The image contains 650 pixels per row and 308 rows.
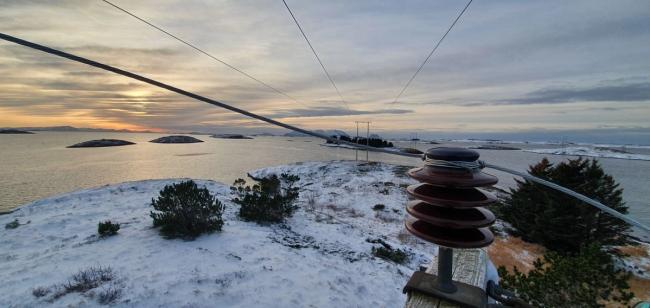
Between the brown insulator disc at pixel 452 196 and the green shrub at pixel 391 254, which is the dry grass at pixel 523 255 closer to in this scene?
the green shrub at pixel 391 254

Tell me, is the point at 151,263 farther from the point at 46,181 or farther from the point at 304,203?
the point at 46,181

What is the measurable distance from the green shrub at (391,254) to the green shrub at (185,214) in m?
5.66

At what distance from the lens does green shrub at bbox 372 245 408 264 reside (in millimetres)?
9695

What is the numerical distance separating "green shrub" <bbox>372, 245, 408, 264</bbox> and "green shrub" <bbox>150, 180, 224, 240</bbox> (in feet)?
18.6

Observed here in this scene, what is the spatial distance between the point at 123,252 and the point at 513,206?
1870 centimetres

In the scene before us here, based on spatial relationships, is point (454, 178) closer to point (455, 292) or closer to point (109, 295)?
point (455, 292)

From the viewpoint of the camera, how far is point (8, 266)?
22.9 feet

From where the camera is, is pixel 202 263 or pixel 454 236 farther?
pixel 202 263

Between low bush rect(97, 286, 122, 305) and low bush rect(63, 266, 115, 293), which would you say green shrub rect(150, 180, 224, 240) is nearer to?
low bush rect(63, 266, 115, 293)

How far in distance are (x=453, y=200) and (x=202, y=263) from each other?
7.61 m

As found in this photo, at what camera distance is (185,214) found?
380 inches

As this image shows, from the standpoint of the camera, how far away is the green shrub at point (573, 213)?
12.1 metres

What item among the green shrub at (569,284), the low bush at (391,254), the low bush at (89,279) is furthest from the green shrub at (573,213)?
the low bush at (89,279)

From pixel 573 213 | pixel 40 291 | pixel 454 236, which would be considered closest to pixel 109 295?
pixel 40 291
